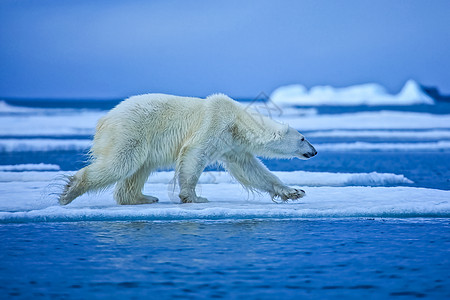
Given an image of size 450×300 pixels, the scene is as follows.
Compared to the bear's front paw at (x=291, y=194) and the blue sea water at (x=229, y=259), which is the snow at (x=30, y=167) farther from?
the blue sea water at (x=229, y=259)

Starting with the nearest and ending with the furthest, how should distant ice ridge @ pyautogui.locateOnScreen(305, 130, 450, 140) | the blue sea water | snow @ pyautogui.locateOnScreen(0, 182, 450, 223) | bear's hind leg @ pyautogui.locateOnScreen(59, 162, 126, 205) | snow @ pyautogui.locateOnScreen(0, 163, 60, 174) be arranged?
the blue sea water, snow @ pyautogui.locateOnScreen(0, 182, 450, 223), bear's hind leg @ pyautogui.locateOnScreen(59, 162, 126, 205), snow @ pyautogui.locateOnScreen(0, 163, 60, 174), distant ice ridge @ pyautogui.locateOnScreen(305, 130, 450, 140)

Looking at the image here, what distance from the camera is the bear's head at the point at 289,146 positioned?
6.53 m

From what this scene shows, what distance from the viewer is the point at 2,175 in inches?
361

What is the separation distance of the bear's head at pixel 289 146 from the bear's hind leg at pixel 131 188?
1.35 m

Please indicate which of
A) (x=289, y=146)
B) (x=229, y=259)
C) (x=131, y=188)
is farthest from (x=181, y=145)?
(x=229, y=259)

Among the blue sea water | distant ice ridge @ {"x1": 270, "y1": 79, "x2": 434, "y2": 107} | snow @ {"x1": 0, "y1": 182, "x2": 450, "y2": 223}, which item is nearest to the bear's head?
snow @ {"x1": 0, "y1": 182, "x2": 450, "y2": 223}

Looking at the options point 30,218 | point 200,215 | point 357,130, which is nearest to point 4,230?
point 30,218

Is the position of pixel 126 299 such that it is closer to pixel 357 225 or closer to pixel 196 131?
pixel 357 225

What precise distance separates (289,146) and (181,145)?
1.18m

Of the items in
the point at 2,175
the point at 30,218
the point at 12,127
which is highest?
the point at 12,127

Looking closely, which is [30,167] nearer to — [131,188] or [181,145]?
[131,188]

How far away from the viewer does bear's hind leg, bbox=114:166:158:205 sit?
644cm

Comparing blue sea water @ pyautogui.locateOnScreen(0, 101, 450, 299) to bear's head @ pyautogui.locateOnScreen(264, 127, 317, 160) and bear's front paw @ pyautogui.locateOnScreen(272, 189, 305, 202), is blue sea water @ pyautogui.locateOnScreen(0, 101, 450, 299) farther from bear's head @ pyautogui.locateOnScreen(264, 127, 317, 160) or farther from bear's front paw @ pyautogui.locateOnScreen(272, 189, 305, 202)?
bear's head @ pyautogui.locateOnScreen(264, 127, 317, 160)

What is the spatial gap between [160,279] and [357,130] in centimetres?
2186
